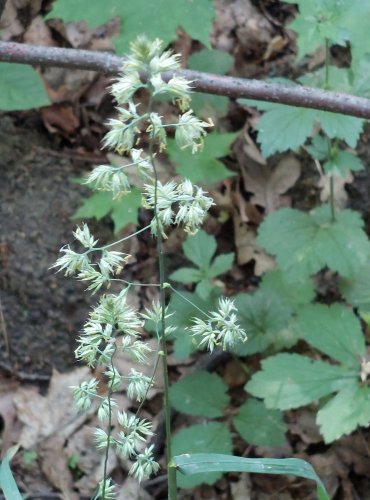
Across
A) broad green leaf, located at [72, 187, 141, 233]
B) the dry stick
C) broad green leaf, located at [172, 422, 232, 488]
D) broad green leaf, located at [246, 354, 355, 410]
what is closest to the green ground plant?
broad green leaf, located at [246, 354, 355, 410]

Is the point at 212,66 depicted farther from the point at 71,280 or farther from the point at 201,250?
the point at 71,280

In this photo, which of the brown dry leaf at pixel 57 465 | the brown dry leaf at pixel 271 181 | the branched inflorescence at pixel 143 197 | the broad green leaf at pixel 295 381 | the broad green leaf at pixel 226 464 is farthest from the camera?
the brown dry leaf at pixel 271 181

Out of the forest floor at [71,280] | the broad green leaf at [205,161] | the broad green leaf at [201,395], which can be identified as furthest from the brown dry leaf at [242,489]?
the broad green leaf at [205,161]

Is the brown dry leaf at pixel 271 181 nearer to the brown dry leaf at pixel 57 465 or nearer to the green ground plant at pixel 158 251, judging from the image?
the brown dry leaf at pixel 57 465

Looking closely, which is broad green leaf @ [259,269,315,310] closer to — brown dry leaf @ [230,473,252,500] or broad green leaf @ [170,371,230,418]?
broad green leaf @ [170,371,230,418]

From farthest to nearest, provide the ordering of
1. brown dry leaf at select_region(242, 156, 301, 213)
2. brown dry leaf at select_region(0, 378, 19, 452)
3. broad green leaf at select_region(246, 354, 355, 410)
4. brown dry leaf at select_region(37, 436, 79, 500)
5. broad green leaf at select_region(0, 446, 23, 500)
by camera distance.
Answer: brown dry leaf at select_region(242, 156, 301, 213) < brown dry leaf at select_region(0, 378, 19, 452) < brown dry leaf at select_region(37, 436, 79, 500) < broad green leaf at select_region(246, 354, 355, 410) < broad green leaf at select_region(0, 446, 23, 500)

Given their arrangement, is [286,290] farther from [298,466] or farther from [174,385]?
[298,466]

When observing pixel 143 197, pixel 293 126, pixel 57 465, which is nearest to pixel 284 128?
pixel 293 126
